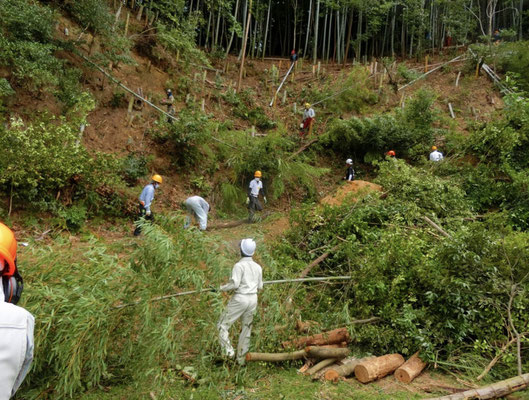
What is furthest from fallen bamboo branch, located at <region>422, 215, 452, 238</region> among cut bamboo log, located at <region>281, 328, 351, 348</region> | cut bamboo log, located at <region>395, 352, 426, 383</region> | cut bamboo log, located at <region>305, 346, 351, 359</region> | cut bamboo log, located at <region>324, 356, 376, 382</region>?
cut bamboo log, located at <region>305, 346, 351, 359</region>

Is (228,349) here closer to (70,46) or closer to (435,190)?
(435,190)

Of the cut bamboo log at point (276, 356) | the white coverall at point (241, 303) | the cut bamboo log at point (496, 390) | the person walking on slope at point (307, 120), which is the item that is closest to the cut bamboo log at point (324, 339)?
the cut bamboo log at point (276, 356)

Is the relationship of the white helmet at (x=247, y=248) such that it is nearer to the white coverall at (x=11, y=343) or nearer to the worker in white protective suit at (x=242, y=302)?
the worker in white protective suit at (x=242, y=302)

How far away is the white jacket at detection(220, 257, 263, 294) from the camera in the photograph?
4184 millimetres

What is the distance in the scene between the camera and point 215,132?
42.2 ft

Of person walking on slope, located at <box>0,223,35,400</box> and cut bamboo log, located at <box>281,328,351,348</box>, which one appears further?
cut bamboo log, located at <box>281,328,351,348</box>

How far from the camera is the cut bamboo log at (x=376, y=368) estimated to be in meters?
4.12

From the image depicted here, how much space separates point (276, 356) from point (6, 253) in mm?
3406

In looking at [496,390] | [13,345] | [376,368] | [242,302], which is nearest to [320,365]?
[376,368]

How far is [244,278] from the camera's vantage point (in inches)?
168

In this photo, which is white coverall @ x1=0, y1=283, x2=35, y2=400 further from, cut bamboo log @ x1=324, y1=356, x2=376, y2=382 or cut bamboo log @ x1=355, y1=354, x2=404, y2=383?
cut bamboo log @ x1=355, y1=354, x2=404, y2=383

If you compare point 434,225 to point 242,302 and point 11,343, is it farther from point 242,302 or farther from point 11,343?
point 11,343

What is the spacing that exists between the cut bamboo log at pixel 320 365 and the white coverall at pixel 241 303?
77cm

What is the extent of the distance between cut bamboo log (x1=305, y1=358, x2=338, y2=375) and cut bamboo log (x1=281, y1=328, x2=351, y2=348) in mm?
263
